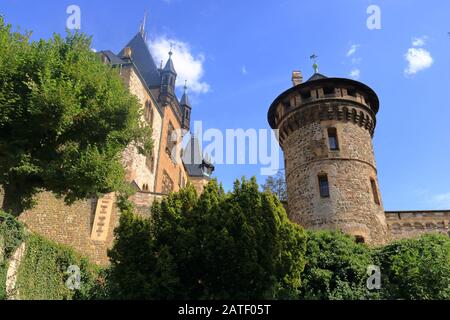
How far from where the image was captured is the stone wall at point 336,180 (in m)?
17.8

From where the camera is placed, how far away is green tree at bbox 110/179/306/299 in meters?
9.93

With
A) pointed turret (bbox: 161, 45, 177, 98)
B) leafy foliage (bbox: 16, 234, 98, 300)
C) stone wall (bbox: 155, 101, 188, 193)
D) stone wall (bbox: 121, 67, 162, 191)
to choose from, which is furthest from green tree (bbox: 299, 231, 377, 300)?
pointed turret (bbox: 161, 45, 177, 98)

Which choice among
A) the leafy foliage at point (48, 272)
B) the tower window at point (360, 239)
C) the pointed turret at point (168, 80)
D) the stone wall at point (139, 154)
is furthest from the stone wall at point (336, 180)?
the pointed turret at point (168, 80)

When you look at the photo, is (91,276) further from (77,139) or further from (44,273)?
(77,139)

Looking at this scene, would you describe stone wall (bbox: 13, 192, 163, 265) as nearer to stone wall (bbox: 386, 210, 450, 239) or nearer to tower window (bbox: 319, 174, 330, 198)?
tower window (bbox: 319, 174, 330, 198)

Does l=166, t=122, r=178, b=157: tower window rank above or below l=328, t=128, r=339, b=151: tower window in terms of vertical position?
above

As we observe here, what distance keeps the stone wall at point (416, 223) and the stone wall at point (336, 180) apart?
145cm

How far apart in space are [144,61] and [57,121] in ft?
99.8

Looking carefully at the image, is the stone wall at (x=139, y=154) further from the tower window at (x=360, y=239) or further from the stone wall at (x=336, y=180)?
the tower window at (x=360, y=239)

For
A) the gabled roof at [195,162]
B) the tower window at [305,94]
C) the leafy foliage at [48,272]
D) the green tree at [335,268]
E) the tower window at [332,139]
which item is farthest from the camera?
the gabled roof at [195,162]
